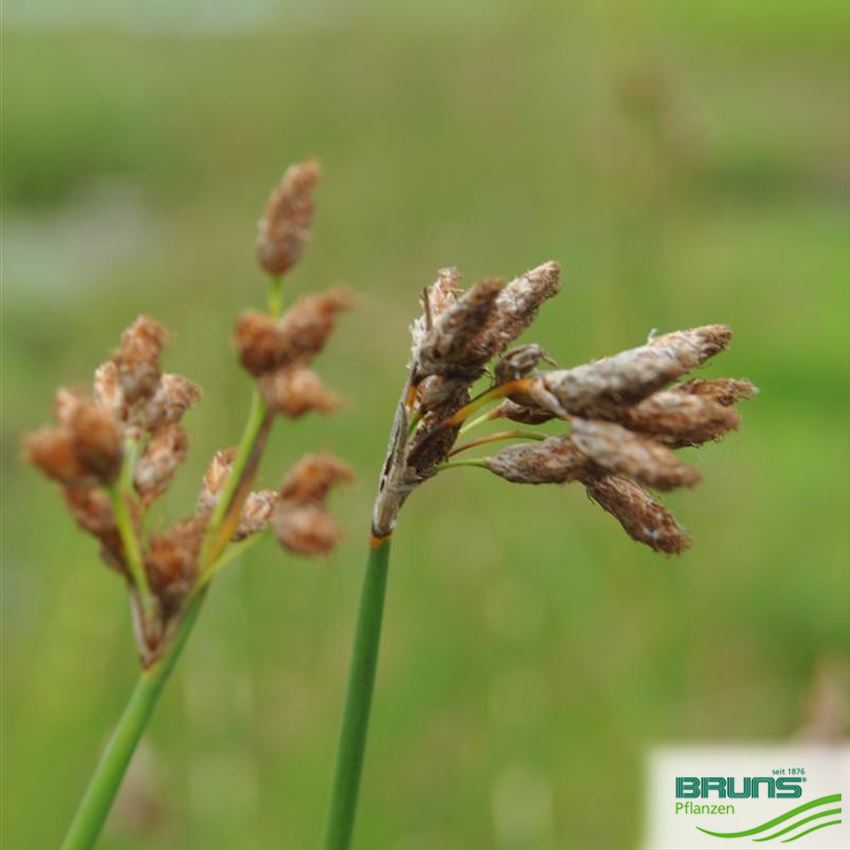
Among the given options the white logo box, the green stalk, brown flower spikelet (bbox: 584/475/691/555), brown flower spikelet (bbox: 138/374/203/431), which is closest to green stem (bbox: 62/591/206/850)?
the green stalk

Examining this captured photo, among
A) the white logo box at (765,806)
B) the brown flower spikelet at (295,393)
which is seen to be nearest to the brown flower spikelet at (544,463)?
the brown flower spikelet at (295,393)

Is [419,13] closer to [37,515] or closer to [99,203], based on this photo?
[99,203]

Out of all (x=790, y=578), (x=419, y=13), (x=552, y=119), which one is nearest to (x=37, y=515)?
(x=790, y=578)

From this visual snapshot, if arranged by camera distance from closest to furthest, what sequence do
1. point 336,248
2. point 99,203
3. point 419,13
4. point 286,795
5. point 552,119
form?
point 286,795 < point 336,248 < point 99,203 < point 552,119 < point 419,13

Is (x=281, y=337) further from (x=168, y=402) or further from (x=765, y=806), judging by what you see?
(x=765, y=806)

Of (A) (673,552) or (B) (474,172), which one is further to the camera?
(B) (474,172)

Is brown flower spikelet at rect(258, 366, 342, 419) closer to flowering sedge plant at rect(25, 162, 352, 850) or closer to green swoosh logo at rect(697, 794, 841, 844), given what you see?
flowering sedge plant at rect(25, 162, 352, 850)

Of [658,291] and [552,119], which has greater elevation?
[552,119]
